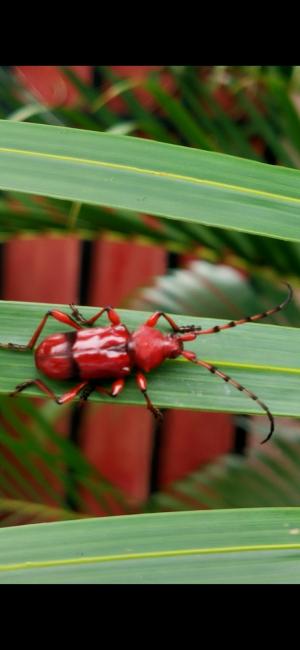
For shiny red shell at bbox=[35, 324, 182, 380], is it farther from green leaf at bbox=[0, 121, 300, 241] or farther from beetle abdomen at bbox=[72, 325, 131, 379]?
green leaf at bbox=[0, 121, 300, 241]

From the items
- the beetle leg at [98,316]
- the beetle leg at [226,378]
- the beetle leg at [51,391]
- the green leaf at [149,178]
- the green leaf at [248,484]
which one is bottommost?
the green leaf at [248,484]

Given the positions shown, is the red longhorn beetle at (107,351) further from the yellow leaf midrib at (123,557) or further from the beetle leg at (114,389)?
the yellow leaf midrib at (123,557)

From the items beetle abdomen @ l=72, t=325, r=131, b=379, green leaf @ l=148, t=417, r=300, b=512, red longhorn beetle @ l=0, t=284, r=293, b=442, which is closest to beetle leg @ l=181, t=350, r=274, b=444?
red longhorn beetle @ l=0, t=284, r=293, b=442

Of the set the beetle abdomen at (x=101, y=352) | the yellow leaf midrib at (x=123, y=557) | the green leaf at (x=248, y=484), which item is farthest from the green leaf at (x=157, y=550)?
the green leaf at (x=248, y=484)

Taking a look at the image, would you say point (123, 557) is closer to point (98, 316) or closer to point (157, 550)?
point (157, 550)

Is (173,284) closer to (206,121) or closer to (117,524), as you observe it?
(206,121)
